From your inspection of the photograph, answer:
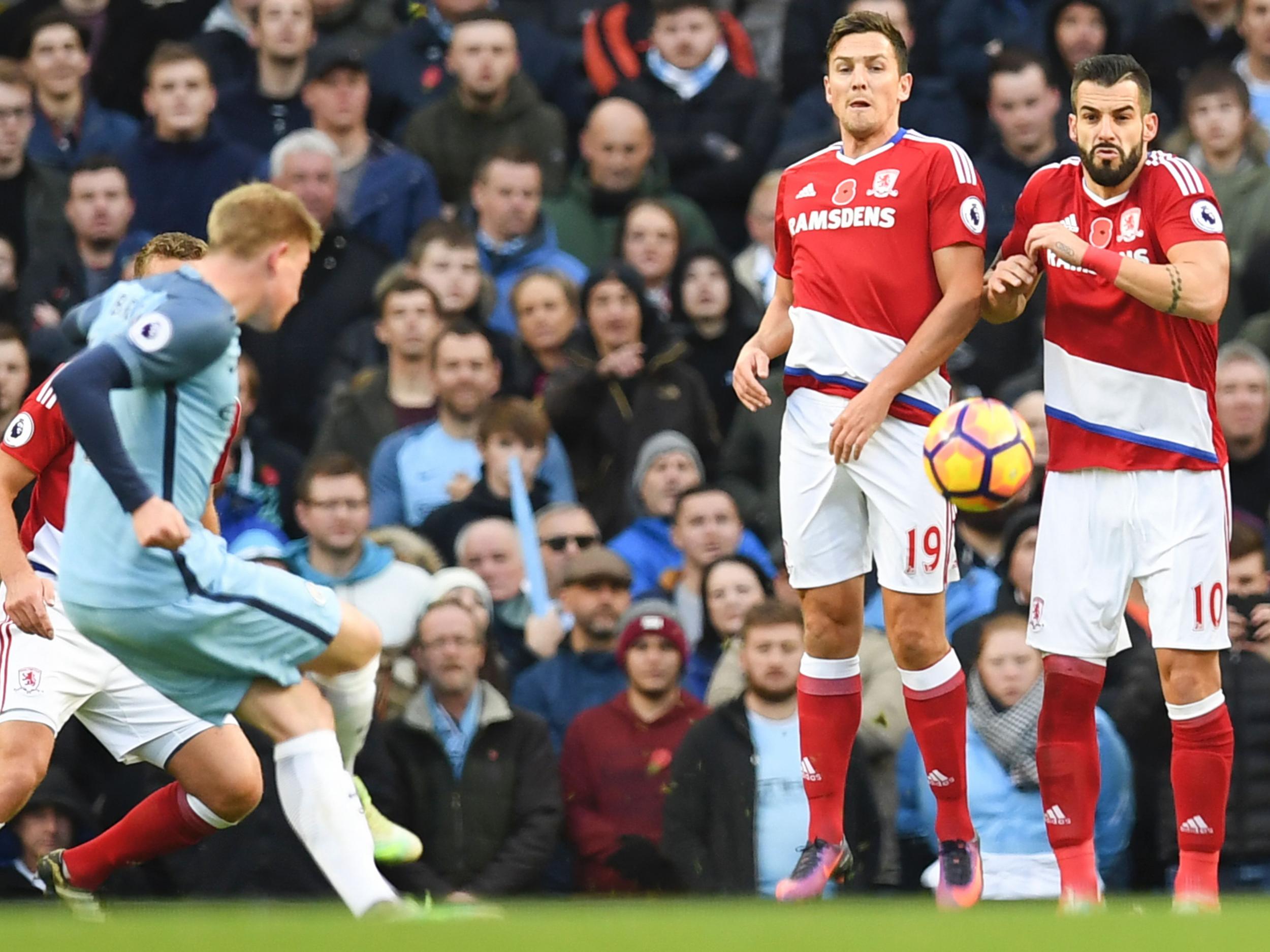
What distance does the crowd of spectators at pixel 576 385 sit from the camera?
32.5 feet

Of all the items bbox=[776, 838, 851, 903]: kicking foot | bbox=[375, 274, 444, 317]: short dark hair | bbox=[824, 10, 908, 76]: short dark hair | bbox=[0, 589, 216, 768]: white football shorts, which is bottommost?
bbox=[776, 838, 851, 903]: kicking foot

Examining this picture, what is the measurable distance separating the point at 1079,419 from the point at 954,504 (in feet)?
2.30

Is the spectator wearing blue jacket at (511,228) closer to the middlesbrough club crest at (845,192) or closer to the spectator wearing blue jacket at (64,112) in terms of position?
the spectator wearing blue jacket at (64,112)

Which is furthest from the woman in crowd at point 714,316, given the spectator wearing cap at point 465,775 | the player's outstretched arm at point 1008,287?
the player's outstretched arm at point 1008,287

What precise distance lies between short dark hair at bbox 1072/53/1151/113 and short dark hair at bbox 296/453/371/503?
4.26 m

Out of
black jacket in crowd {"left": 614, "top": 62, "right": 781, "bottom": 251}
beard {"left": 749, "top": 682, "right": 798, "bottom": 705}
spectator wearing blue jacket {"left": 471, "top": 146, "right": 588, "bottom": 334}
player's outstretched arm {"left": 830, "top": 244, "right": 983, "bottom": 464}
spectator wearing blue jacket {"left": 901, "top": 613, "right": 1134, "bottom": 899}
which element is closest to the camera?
player's outstretched arm {"left": 830, "top": 244, "right": 983, "bottom": 464}

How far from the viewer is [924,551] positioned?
26.7 ft

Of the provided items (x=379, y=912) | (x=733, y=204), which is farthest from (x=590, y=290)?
(x=379, y=912)

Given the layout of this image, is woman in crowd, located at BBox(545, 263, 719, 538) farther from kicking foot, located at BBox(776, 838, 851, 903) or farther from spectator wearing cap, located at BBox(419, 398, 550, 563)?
kicking foot, located at BBox(776, 838, 851, 903)

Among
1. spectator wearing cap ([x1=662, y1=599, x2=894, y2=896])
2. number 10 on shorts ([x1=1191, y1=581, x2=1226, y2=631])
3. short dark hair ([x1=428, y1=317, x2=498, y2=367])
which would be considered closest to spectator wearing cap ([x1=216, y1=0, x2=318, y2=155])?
short dark hair ([x1=428, y1=317, x2=498, y2=367])

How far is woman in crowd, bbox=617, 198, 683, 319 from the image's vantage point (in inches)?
503

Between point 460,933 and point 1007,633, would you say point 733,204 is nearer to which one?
point 1007,633

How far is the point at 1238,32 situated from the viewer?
13961 mm

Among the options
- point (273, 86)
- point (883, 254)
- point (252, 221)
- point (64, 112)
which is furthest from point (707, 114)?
point (252, 221)
